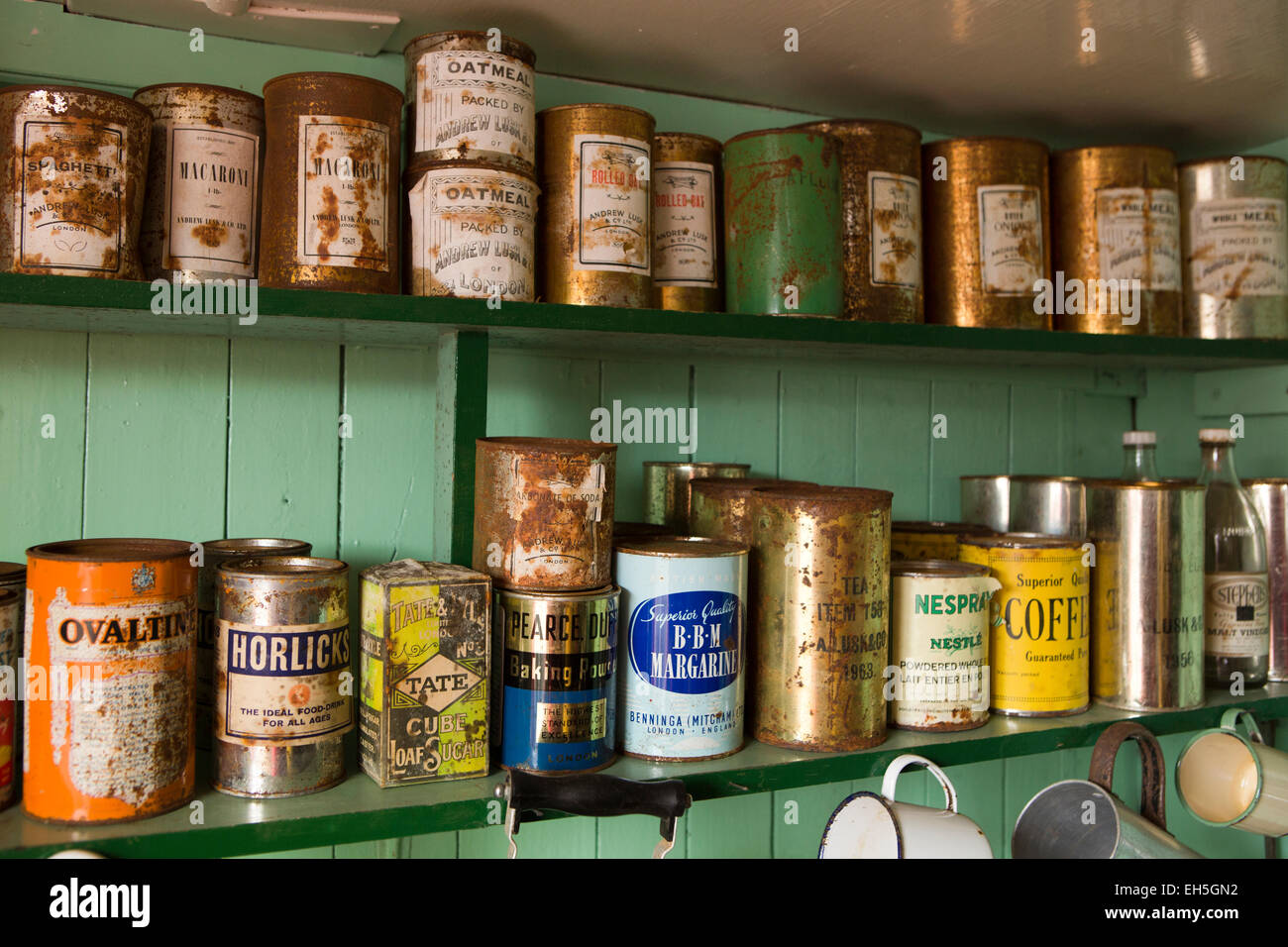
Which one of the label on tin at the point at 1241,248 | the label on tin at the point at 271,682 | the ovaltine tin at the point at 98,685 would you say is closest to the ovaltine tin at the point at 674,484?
the label on tin at the point at 271,682

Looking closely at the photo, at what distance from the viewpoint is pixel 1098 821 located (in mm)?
967

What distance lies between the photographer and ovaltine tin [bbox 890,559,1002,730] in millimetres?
1041

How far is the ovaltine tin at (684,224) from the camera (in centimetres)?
113

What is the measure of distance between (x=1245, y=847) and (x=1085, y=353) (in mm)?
877

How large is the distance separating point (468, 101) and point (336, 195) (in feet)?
0.51

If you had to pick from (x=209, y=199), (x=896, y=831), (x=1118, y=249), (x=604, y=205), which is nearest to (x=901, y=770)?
(x=896, y=831)

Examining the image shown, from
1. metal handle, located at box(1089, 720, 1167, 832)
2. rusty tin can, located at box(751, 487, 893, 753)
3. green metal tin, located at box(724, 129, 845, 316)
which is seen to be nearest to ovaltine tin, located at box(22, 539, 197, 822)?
rusty tin can, located at box(751, 487, 893, 753)

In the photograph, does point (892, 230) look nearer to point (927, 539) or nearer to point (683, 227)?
point (683, 227)

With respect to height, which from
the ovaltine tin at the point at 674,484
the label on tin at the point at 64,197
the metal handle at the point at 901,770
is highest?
the label on tin at the point at 64,197

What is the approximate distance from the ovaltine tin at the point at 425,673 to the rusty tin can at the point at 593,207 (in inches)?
12.8

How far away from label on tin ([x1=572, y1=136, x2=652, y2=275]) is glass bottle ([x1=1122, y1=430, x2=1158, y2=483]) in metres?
0.69

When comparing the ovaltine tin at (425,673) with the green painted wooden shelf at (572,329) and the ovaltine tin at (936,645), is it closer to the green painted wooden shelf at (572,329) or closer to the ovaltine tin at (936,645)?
the green painted wooden shelf at (572,329)

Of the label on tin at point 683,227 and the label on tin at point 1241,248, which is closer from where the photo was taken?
the label on tin at point 683,227

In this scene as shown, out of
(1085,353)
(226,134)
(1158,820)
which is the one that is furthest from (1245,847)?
(226,134)
